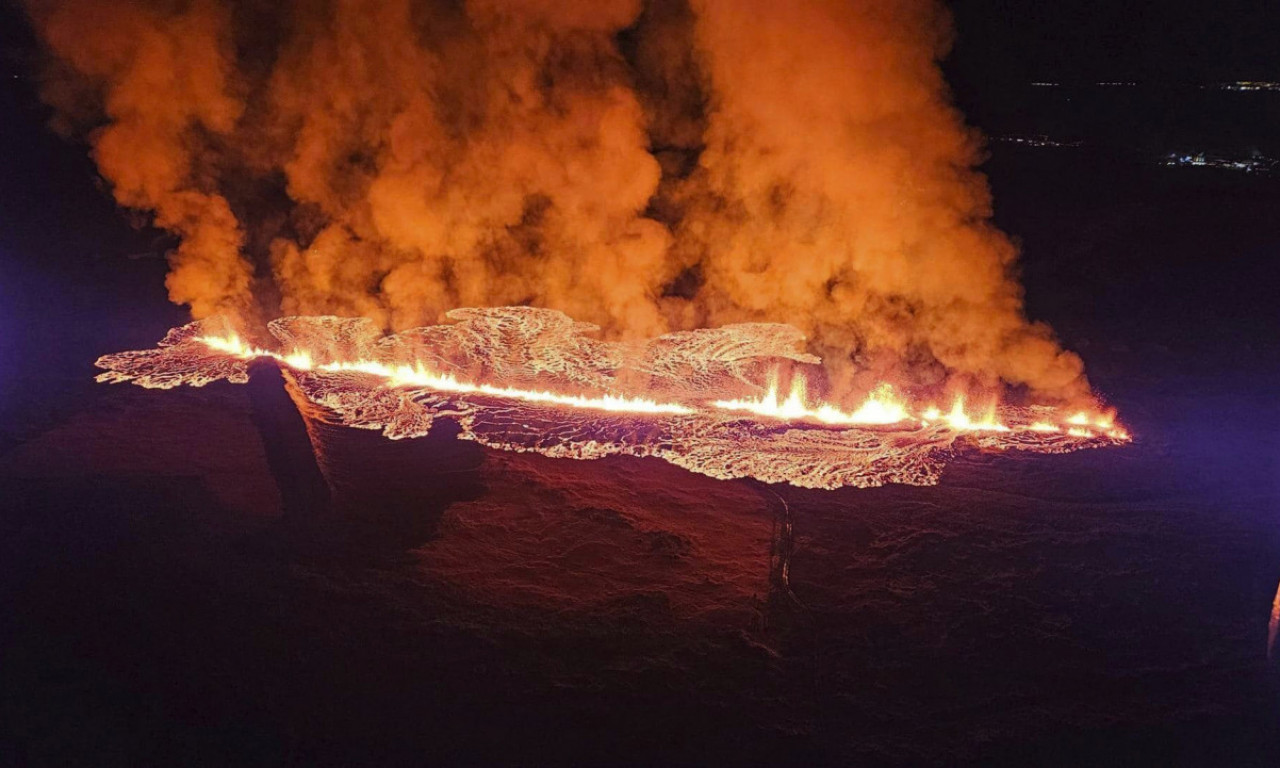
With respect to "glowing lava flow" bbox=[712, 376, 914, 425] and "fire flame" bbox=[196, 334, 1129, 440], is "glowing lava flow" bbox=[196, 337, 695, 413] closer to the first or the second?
"fire flame" bbox=[196, 334, 1129, 440]

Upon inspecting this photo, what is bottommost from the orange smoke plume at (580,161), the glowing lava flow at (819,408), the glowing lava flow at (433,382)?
the glowing lava flow at (433,382)

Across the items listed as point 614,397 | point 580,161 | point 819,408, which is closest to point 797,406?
point 819,408

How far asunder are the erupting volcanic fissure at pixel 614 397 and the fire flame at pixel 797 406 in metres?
0.03

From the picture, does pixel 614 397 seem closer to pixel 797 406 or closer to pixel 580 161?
pixel 797 406

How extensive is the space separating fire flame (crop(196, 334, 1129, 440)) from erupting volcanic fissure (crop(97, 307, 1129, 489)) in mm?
26

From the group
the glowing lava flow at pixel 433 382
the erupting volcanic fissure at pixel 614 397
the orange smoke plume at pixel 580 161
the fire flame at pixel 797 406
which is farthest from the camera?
the glowing lava flow at pixel 433 382

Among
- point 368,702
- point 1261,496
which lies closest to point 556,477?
point 368,702

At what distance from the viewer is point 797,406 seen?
28.6ft

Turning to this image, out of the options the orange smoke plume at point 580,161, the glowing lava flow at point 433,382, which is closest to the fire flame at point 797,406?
the glowing lava flow at point 433,382

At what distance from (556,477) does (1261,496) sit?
6.63m

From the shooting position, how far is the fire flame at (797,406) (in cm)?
797

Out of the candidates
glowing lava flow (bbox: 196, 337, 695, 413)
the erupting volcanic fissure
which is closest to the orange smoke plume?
the erupting volcanic fissure

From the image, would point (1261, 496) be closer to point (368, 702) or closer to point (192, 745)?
point (368, 702)

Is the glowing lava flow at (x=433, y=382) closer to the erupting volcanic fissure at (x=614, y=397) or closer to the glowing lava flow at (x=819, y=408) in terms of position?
the erupting volcanic fissure at (x=614, y=397)
